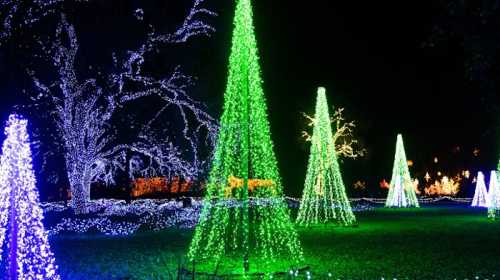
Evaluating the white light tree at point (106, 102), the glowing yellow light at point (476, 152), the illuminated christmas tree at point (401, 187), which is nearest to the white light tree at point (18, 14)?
the white light tree at point (106, 102)

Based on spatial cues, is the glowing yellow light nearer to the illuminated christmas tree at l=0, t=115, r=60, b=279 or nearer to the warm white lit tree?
the warm white lit tree

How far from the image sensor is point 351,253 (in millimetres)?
14609

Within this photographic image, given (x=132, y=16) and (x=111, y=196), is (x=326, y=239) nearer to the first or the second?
(x=132, y=16)

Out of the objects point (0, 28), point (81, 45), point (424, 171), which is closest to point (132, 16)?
point (81, 45)

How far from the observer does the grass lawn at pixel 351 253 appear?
38.9 feet

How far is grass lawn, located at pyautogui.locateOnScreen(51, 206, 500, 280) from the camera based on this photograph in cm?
1185

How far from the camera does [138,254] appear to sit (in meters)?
15.1

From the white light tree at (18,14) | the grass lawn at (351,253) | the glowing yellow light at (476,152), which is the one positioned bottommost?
the grass lawn at (351,253)

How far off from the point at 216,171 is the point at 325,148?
10705mm

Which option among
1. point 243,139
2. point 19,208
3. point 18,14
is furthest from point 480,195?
point 19,208

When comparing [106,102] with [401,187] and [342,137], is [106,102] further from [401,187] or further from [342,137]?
[342,137]

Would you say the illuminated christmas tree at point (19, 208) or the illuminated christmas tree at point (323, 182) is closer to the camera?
the illuminated christmas tree at point (19, 208)

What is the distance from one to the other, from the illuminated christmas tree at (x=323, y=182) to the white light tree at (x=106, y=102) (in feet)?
13.5

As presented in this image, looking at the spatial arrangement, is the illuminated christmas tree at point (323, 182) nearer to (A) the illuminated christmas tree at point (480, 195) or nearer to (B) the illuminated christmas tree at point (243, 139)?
(B) the illuminated christmas tree at point (243, 139)
